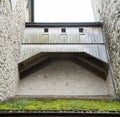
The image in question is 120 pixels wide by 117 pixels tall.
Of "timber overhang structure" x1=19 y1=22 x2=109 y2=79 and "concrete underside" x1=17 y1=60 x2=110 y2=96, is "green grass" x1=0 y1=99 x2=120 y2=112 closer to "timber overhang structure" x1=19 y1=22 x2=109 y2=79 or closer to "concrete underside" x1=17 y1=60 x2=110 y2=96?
"concrete underside" x1=17 y1=60 x2=110 y2=96

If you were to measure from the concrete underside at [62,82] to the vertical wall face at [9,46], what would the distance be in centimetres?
97

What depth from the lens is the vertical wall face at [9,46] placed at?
25.7ft

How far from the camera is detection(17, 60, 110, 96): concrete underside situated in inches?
422

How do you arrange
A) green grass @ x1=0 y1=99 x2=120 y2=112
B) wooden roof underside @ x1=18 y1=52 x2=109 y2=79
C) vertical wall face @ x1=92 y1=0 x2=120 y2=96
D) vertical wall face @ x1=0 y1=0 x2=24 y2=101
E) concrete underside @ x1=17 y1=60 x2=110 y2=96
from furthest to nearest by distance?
wooden roof underside @ x1=18 y1=52 x2=109 y2=79 → concrete underside @ x1=17 y1=60 x2=110 y2=96 → vertical wall face @ x1=92 y1=0 x2=120 y2=96 → vertical wall face @ x1=0 y1=0 x2=24 y2=101 → green grass @ x1=0 y1=99 x2=120 y2=112

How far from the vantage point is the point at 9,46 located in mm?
8883

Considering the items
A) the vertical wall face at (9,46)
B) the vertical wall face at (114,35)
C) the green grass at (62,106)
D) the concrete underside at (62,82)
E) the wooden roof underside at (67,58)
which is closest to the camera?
the green grass at (62,106)

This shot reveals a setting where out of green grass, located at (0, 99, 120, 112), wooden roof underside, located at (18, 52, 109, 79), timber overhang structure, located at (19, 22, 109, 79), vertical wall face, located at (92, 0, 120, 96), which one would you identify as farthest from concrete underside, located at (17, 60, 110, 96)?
green grass, located at (0, 99, 120, 112)

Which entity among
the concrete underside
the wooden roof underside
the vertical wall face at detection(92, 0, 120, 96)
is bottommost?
the concrete underside

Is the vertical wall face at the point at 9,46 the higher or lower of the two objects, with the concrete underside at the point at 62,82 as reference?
higher

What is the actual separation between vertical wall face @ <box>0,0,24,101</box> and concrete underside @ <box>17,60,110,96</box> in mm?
968

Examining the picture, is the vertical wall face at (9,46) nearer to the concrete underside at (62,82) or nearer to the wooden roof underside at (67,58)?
the wooden roof underside at (67,58)

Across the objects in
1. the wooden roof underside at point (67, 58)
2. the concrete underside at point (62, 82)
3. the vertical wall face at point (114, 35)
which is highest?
the vertical wall face at point (114, 35)

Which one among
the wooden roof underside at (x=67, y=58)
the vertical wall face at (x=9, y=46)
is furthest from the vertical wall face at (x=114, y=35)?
the vertical wall face at (x=9, y=46)

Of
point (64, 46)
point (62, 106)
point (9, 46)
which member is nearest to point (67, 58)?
point (64, 46)
